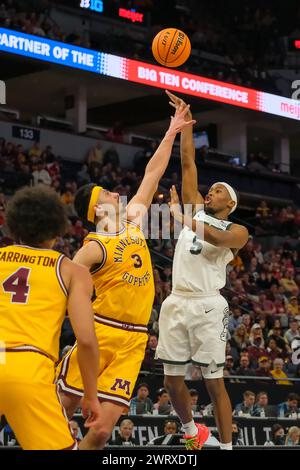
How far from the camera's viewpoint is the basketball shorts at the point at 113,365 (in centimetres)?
635

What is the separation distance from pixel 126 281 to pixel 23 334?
1.86 metres

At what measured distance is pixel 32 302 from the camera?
15.8 feet

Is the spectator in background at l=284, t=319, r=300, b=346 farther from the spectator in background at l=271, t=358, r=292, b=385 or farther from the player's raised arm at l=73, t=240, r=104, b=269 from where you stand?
the player's raised arm at l=73, t=240, r=104, b=269

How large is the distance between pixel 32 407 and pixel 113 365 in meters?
1.90

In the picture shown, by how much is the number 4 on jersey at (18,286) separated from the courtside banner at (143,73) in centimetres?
1668

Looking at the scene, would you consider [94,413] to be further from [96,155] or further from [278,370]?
[96,155]

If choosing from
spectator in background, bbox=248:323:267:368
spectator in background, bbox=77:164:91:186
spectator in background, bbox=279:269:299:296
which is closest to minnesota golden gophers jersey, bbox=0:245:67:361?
spectator in background, bbox=248:323:267:368

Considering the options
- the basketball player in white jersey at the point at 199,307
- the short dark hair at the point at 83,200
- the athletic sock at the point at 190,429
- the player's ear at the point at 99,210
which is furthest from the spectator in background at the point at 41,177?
the player's ear at the point at 99,210

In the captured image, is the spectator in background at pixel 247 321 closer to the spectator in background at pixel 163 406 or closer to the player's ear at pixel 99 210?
the spectator in background at pixel 163 406

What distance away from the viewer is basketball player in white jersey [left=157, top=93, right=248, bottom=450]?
25.2ft

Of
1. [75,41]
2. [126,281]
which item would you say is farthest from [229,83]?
[126,281]

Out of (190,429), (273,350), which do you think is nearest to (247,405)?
(273,350)

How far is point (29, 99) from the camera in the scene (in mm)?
28344

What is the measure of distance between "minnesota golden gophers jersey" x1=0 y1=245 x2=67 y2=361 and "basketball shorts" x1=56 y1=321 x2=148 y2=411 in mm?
1535
